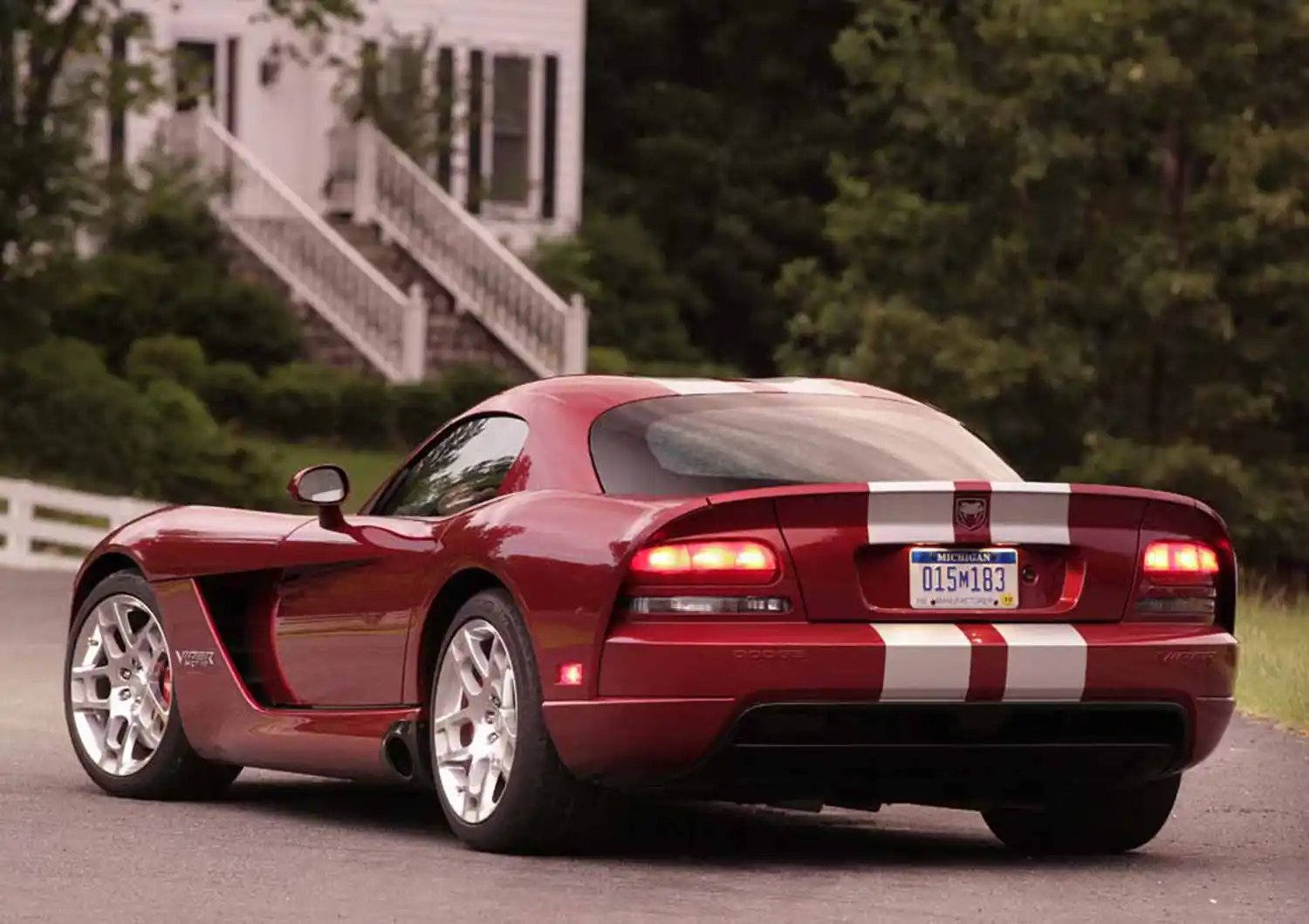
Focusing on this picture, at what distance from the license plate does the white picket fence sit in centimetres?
2073

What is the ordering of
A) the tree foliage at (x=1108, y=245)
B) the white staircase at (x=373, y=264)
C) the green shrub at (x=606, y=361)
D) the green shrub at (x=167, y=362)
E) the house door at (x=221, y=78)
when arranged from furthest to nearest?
the house door at (x=221, y=78), the green shrub at (x=606, y=361), the white staircase at (x=373, y=264), the green shrub at (x=167, y=362), the tree foliage at (x=1108, y=245)

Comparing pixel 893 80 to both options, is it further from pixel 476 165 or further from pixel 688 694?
pixel 688 694

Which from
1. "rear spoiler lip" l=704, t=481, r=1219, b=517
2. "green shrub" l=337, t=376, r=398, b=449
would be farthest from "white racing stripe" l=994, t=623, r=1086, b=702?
"green shrub" l=337, t=376, r=398, b=449

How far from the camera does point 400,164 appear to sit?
41.5 m

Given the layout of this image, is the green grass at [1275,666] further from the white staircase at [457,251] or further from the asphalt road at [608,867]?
the white staircase at [457,251]

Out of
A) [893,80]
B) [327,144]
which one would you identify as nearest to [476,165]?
[327,144]

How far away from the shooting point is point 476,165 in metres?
44.1

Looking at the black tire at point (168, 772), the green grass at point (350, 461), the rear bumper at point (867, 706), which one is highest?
the rear bumper at point (867, 706)

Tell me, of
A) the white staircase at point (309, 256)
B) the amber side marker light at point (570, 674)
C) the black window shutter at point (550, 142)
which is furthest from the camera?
Answer: the black window shutter at point (550, 142)

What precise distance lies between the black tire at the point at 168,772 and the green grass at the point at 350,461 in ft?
72.8

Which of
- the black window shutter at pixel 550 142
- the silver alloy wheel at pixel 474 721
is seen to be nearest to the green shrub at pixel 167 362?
the black window shutter at pixel 550 142

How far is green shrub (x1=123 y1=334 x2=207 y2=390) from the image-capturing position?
119ft

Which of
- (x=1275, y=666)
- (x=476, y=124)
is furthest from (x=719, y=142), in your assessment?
(x=1275, y=666)

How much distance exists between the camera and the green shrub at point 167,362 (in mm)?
36281
